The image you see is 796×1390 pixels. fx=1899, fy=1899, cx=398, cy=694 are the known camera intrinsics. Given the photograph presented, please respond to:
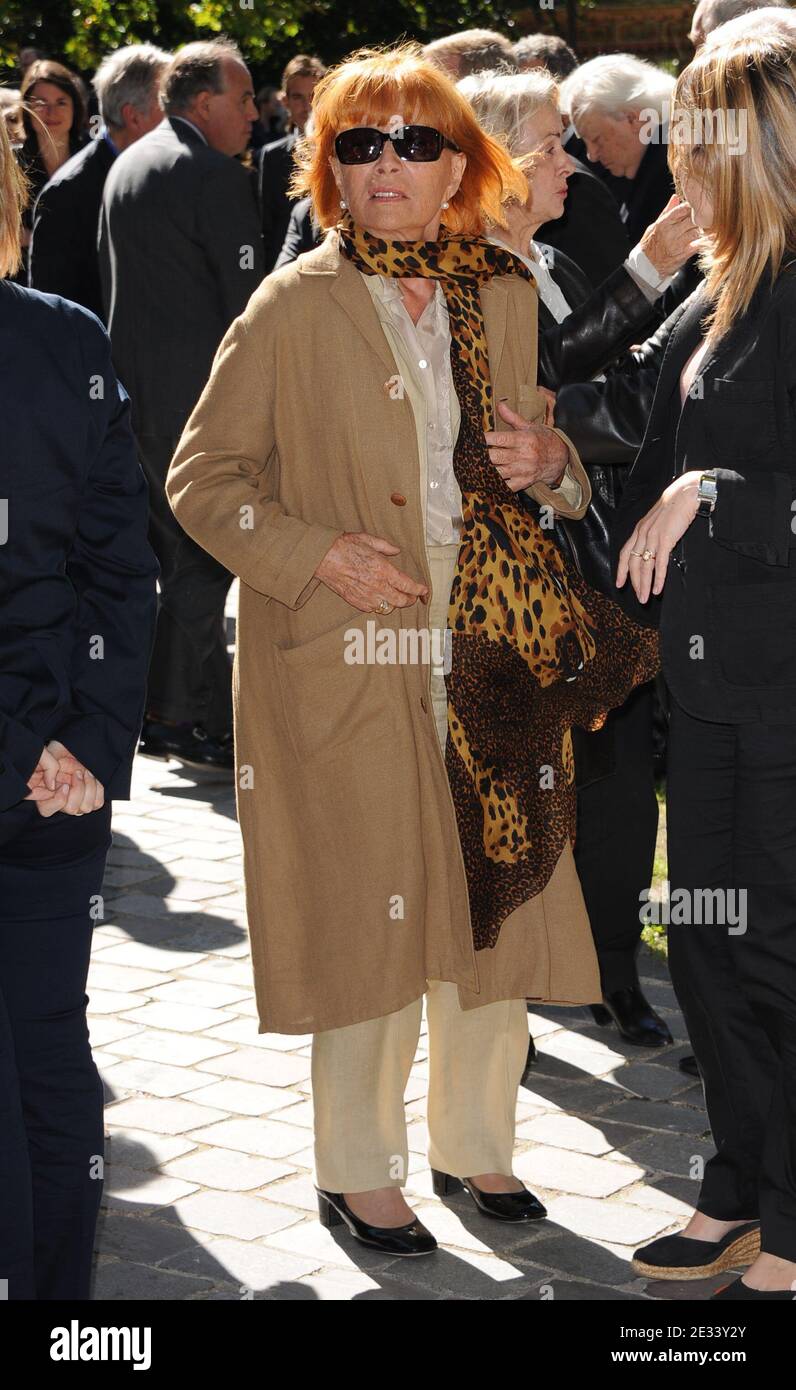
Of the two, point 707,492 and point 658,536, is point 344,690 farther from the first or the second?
point 707,492

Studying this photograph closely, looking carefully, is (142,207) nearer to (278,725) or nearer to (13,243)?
(278,725)

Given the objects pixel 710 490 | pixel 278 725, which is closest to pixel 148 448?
pixel 278 725

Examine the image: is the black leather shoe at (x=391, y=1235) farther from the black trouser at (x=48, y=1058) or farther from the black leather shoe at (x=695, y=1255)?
the black trouser at (x=48, y=1058)

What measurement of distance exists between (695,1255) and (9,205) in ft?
8.11

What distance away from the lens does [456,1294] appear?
3801 mm

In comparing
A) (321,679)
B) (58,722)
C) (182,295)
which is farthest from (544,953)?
(182,295)

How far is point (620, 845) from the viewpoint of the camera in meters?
5.28

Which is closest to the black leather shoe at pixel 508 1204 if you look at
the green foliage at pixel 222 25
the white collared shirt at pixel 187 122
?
the white collared shirt at pixel 187 122

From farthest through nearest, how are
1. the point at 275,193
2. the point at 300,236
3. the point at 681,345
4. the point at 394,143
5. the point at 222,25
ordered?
1. the point at 222,25
2. the point at 275,193
3. the point at 300,236
4. the point at 394,143
5. the point at 681,345

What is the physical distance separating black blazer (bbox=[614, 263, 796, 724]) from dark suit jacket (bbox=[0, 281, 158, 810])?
43.7 inches

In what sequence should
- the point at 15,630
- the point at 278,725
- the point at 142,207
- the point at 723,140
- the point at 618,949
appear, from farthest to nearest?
1. the point at 142,207
2. the point at 618,949
3. the point at 278,725
4. the point at 723,140
5. the point at 15,630

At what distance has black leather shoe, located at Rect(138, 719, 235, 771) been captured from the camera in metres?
8.24
